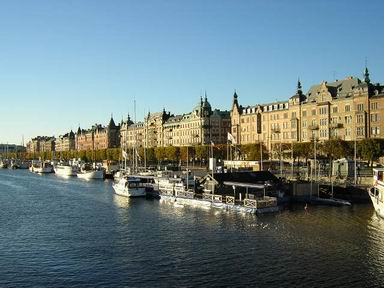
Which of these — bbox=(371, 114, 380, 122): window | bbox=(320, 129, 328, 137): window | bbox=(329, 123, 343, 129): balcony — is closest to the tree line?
bbox=(329, 123, 343, 129): balcony

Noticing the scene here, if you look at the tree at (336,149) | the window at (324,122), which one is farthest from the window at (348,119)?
the tree at (336,149)

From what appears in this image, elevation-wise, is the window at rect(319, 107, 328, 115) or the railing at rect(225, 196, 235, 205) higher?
the window at rect(319, 107, 328, 115)

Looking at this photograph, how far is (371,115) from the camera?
379 feet

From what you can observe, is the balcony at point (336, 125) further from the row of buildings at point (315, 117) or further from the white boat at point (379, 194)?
the white boat at point (379, 194)

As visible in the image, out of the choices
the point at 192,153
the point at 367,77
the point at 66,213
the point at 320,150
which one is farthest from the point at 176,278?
the point at 192,153

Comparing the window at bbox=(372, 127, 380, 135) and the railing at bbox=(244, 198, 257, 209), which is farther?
the window at bbox=(372, 127, 380, 135)

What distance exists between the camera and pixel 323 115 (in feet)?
421

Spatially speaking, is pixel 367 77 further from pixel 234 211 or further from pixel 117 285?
pixel 117 285

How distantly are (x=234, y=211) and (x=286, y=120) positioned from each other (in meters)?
83.1

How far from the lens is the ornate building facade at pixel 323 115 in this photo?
11606cm

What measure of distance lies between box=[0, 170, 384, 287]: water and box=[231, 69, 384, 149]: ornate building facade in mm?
52236

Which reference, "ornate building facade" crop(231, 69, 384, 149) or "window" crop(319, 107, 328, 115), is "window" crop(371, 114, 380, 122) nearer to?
"ornate building facade" crop(231, 69, 384, 149)

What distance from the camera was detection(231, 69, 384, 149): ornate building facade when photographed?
116062 millimetres

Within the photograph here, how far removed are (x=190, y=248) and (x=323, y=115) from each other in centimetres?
9222
